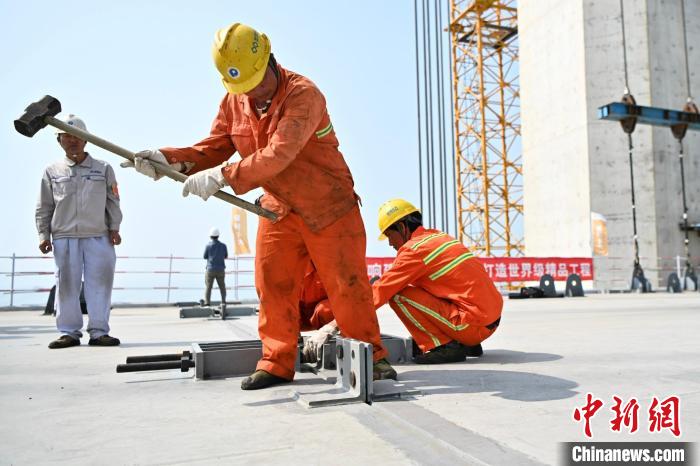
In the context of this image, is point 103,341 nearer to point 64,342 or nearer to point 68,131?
point 64,342

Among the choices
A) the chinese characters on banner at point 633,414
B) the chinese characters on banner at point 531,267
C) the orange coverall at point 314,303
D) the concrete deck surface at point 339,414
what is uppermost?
the chinese characters on banner at point 531,267

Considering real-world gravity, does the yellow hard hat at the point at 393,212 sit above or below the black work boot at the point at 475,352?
above

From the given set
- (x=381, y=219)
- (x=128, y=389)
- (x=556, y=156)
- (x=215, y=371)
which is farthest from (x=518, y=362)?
(x=556, y=156)

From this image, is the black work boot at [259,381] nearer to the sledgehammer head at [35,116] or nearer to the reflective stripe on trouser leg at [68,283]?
the sledgehammer head at [35,116]

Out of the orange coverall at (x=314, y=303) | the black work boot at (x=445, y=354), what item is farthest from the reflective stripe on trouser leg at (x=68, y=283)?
the black work boot at (x=445, y=354)

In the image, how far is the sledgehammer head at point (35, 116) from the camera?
3.00 metres

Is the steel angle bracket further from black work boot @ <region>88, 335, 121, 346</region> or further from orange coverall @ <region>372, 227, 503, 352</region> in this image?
black work boot @ <region>88, 335, 121, 346</region>

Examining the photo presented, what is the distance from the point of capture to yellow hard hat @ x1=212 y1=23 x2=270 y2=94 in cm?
241

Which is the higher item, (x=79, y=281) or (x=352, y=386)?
(x=79, y=281)

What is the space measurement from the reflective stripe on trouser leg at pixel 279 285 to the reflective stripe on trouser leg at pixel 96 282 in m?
2.25

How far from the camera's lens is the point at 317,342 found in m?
3.05

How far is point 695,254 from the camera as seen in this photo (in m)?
20.4

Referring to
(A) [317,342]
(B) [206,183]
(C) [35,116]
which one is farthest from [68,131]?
(A) [317,342]

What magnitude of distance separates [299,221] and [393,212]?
41.3 inches
